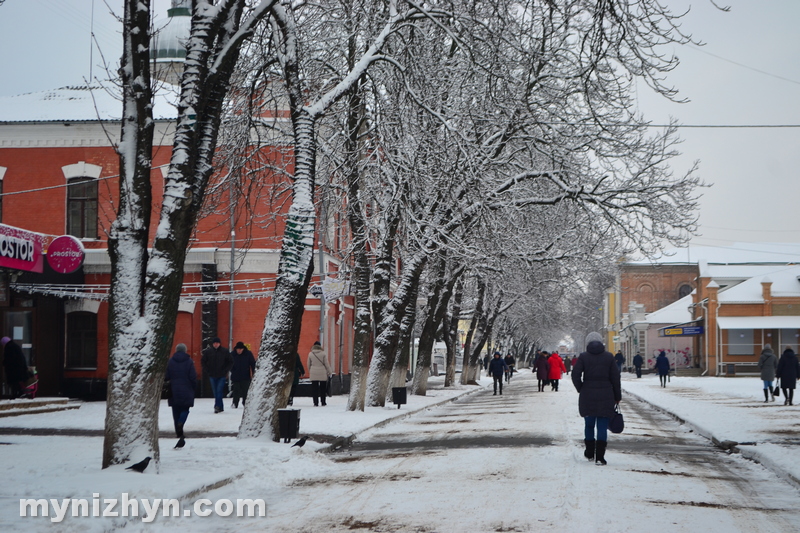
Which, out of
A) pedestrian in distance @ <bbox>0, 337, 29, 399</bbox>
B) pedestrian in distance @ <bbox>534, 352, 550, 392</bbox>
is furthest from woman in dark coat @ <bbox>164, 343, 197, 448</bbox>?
pedestrian in distance @ <bbox>534, 352, 550, 392</bbox>

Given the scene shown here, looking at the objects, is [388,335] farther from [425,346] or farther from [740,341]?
[740,341]

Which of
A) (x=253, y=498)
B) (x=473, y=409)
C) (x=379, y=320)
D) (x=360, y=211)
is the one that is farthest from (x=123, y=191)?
(x=473, y=409)

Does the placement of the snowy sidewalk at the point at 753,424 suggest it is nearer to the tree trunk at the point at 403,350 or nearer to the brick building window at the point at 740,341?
the tree trunk at the point at 403,350

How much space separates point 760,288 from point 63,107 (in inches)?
1810

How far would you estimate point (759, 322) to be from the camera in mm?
57656

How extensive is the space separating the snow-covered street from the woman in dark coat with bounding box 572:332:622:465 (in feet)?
1.23

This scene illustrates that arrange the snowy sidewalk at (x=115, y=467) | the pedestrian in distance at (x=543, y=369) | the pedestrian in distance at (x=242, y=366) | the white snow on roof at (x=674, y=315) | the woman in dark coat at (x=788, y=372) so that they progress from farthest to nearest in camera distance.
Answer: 1. the white snow on roof at (x=674, y=315)
2. the pedestrian in distance at (x=543, y=369)
3. the woman in dark coat at (x=788, y=372)
4. the pedestrian in distance at (x=242, y=366)
5. the snowy sidewalk at (x=115, y=467)

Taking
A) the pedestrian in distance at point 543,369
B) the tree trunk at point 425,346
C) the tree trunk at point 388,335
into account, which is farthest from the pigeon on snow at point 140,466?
the pedestrian in distance at point 543,369

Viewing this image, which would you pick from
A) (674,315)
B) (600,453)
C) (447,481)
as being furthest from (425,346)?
(674,315)

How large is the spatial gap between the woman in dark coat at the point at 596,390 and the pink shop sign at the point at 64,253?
1724 cm

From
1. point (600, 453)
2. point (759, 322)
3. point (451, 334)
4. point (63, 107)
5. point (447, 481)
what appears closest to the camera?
point (447, 481)

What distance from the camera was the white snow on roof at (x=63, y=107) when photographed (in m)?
31.7

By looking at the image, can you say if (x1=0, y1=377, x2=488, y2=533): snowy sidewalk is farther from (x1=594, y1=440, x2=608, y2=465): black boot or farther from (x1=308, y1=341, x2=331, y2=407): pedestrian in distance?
(x1=594, y1=440, x2=608, y2=465): black boot

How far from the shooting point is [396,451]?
47.0 ft
